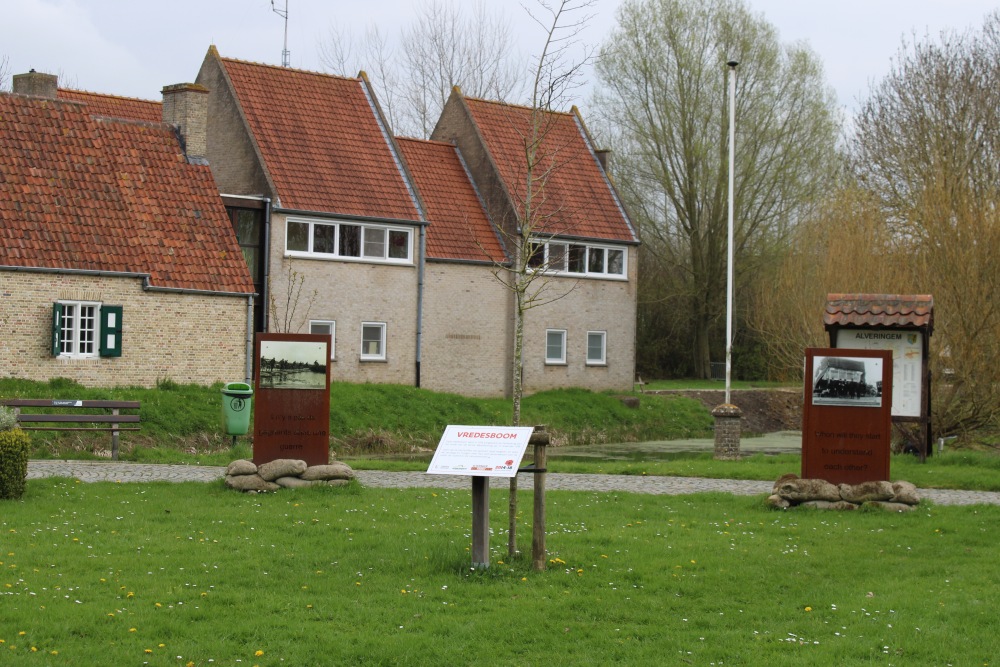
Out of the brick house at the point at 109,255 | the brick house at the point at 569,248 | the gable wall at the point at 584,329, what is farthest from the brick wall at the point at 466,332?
the brick house at the point at 109,255

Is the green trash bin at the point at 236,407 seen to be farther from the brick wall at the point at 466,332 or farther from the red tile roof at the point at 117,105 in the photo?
the red tile roof at the point at 117,105

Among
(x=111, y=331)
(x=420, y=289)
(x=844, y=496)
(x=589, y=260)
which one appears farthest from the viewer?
(x=589, y=260)

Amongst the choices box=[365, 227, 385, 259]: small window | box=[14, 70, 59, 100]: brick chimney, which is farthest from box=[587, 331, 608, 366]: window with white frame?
box=[14, 70, 59, 100]: brick chimney

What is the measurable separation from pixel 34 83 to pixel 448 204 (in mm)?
13734

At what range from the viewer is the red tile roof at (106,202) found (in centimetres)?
3056

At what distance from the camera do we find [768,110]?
174ft

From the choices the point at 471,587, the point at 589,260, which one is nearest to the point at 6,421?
the point at 471,587

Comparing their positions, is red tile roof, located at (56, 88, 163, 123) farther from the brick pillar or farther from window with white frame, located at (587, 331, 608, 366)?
the brick pillar

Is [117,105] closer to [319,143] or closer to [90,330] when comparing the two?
[319,143]

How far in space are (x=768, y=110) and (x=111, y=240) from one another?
103 feet

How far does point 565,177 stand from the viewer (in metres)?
45.2

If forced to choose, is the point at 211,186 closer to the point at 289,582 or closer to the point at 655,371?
the point at 289,582

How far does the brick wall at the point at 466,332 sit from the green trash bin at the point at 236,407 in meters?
14.9

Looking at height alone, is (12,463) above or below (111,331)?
below
